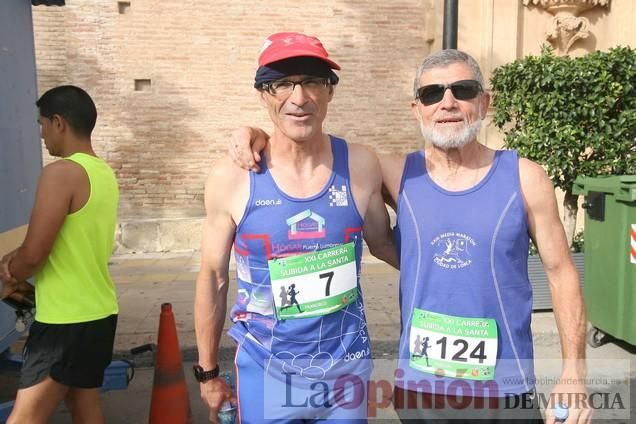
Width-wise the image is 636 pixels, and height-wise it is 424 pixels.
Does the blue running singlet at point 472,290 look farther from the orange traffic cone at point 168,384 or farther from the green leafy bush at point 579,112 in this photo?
the green leafy bush at point 579,112

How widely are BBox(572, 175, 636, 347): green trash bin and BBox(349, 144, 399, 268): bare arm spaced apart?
2.76 m

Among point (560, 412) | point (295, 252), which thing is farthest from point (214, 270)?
point (560, 412)

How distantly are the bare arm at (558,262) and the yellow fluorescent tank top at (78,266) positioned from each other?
6.16 ft

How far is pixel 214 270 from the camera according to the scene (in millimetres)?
2178

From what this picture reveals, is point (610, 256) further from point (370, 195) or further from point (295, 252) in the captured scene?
point (295, 252)

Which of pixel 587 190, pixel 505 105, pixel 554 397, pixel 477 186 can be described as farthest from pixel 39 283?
pixel 505 105

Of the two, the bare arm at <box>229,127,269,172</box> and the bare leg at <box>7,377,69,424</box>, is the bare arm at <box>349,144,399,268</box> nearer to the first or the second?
the bare arm at <box>229,127,269,172</box>

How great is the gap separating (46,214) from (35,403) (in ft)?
2.83

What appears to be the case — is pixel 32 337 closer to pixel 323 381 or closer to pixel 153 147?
pixel 323 381

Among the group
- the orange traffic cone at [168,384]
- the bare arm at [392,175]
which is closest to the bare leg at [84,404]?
the orange traffic cone at [168,384]

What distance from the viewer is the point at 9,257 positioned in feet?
8.85

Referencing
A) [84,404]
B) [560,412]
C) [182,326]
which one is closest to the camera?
[560,412]

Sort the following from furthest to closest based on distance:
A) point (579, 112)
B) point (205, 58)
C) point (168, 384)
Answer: point (205, 58), point (579, 112), point (168, 384)

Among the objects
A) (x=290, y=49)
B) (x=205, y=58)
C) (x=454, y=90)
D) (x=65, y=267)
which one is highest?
(x=205, y=58)
